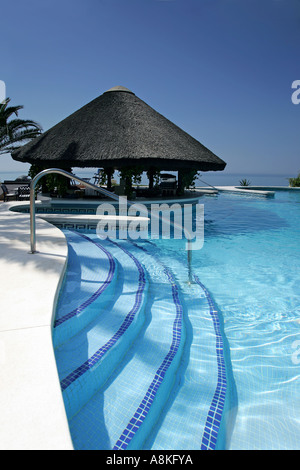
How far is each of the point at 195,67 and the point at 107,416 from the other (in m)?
21.4

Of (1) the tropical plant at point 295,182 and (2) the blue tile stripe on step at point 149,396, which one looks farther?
(1) the tropical plant at point 295,182

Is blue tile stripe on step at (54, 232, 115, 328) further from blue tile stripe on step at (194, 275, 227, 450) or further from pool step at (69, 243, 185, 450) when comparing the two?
blue tile stripe on step at (194, 275, 227, 450)

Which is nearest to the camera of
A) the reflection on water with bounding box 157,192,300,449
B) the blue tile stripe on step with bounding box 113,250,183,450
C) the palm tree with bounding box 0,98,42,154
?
the blue tile stripe on step with bounding box 113,250,183,450

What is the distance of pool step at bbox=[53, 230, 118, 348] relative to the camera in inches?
102

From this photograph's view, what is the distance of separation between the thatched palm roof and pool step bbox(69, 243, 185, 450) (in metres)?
9.46

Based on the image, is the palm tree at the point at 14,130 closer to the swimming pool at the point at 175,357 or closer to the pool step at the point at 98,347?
the swimming pool at the point at 175,357

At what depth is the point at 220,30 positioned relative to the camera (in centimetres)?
1512

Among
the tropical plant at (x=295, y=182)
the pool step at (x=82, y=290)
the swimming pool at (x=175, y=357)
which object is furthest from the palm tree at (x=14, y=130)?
the tropical plant at (x=295, y=182)

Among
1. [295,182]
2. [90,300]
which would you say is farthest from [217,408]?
[295,182]

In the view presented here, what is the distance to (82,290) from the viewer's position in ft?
11.3

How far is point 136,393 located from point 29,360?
0.83 meters

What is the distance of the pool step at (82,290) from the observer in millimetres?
2590

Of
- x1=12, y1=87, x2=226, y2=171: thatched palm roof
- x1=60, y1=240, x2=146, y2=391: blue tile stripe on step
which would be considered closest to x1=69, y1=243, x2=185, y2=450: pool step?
x1=60, y1=240, x2=146, y2=391: blue tile stripe on step
